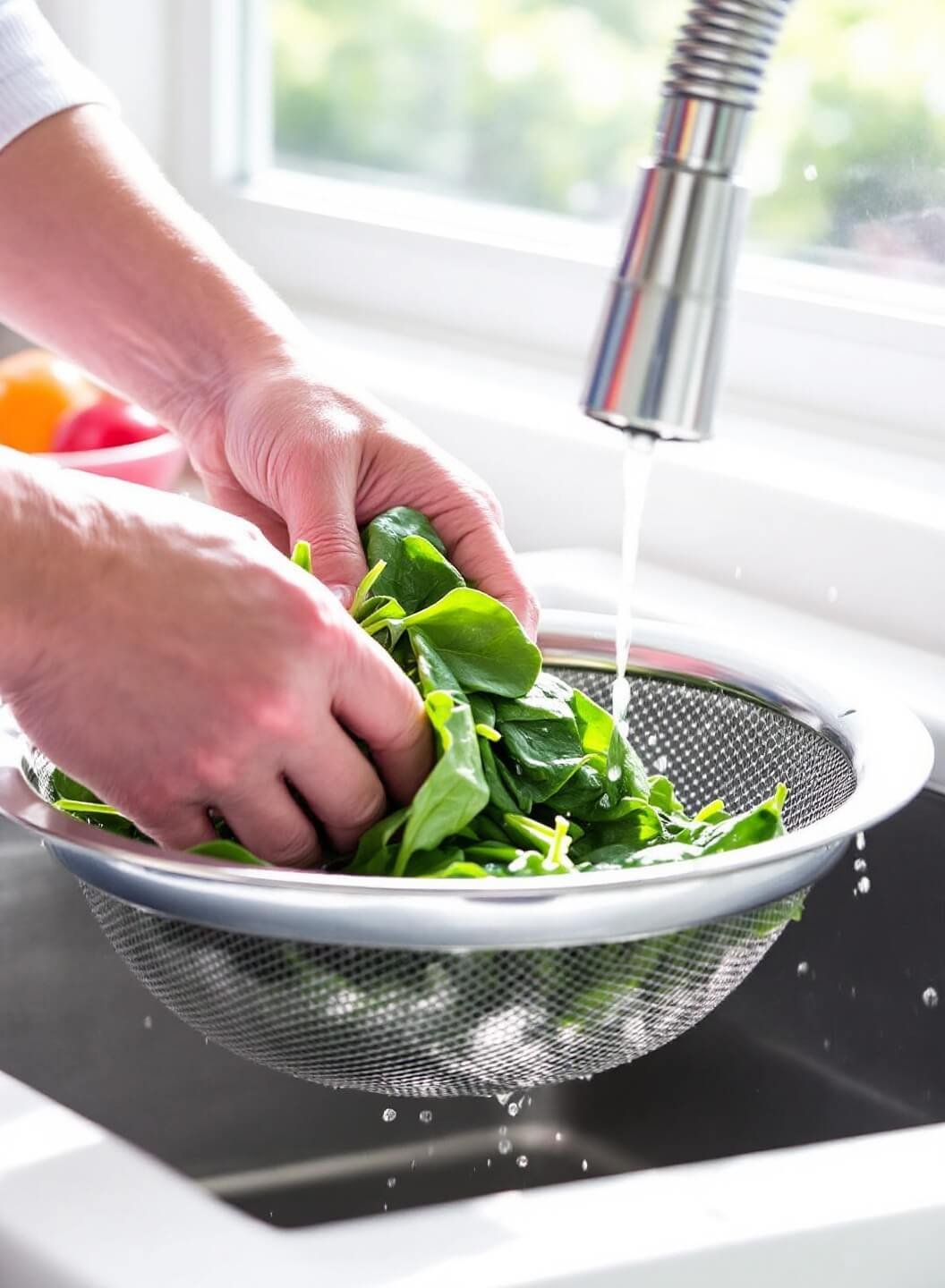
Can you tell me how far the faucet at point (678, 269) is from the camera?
1.88ft

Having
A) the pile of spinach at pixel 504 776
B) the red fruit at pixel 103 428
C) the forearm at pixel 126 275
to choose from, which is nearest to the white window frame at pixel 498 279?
the red fruit at pixel 103 428

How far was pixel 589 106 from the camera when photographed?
1432 millimetres

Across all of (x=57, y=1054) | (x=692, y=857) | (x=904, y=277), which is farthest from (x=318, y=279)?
(x=692, y=857)

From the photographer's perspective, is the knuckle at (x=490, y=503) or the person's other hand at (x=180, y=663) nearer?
the person's other hand at (x=180, y=663)

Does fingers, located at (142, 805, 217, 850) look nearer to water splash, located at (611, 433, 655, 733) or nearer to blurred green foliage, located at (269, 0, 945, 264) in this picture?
water splash, located at (611, 433, 655, 733)

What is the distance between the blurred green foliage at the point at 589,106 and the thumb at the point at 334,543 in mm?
547

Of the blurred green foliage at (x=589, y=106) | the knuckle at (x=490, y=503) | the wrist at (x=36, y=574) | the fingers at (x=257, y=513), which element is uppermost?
the blurred green foliage at (x=589, y=106)

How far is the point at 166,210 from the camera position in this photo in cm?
96

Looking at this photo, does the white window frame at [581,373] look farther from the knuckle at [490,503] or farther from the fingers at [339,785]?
the fingers at [339,785]

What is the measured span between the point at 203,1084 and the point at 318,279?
878 millimetres

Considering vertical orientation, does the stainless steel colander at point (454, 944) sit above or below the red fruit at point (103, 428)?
above

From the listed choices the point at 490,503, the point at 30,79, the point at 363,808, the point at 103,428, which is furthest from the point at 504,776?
the point at 103,428

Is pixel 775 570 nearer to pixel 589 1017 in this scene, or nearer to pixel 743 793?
pixel 743 793

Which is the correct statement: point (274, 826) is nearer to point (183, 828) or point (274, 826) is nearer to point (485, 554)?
point (183, 828)
